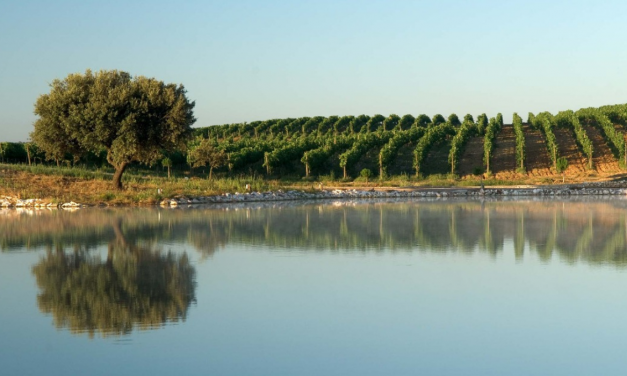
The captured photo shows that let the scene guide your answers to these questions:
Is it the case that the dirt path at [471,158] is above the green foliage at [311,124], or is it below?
below

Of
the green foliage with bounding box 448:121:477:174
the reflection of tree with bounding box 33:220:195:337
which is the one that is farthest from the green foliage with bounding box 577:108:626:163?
the reflection of tree with bounding box 33:220:195:337

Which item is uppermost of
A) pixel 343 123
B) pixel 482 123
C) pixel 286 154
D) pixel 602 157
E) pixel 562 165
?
pixel 343 123

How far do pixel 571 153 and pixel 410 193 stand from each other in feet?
88.3

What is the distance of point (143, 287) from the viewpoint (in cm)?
1095

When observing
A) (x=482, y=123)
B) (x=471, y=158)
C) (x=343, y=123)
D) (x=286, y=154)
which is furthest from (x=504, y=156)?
(x=343, y=123)

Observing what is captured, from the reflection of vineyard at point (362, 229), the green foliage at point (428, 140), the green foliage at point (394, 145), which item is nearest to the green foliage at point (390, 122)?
the green foliage at point (428, 140)

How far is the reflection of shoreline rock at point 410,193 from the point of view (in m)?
A: 37.1

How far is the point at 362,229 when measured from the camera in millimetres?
20188

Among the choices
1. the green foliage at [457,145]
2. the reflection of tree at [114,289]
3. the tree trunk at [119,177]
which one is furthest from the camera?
the green foliage at [457,145]

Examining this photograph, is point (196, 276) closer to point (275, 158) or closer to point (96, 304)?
point (96, 304)

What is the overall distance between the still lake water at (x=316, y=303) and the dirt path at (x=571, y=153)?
4222cm

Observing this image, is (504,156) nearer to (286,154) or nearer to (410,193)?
(286,154)

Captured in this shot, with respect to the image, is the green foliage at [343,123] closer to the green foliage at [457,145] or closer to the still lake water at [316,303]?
the green foliage at [457,145]

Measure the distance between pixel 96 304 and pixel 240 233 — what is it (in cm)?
965
